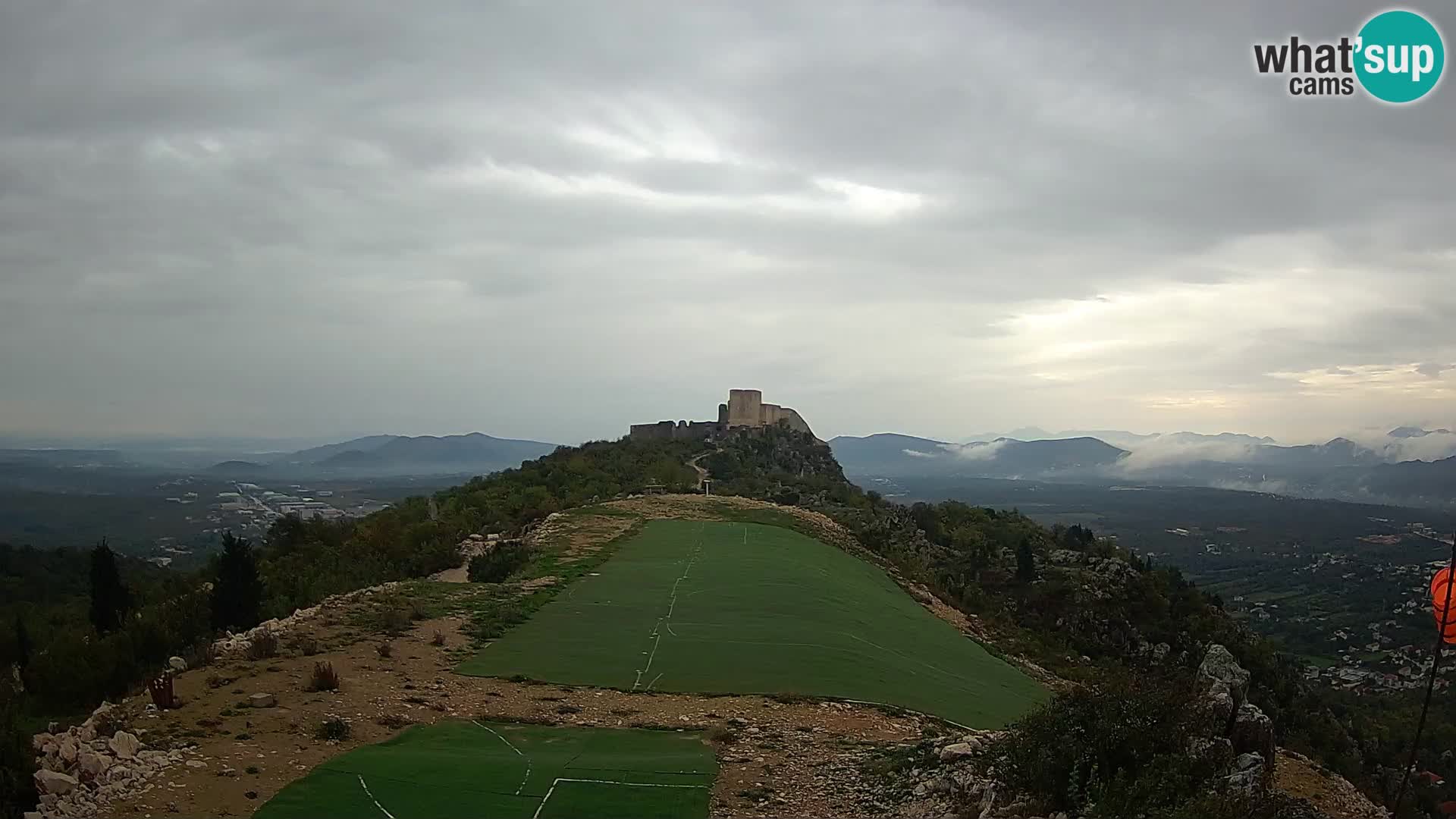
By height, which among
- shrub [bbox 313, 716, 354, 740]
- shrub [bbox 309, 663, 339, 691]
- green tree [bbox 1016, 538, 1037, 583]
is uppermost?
shrub [bbox 309, 663, 339, 691]

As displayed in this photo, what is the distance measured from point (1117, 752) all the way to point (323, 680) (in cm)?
928

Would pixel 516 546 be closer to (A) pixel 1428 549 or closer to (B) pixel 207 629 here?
(B) pixel 207 629

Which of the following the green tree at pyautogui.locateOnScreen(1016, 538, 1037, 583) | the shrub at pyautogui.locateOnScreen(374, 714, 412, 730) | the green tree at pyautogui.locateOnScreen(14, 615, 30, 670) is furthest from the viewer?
the green tree at pyautogui.locateOnScreen(1016, 538, 1037, 583)

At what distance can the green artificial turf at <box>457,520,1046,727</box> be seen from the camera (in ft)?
46.1

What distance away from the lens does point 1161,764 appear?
7141 millimetres

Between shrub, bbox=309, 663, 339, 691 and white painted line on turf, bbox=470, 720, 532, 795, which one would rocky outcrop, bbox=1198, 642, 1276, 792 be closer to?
white painted line on turf, bbox=470, 720, 532, 795

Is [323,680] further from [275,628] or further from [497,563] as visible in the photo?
[497,563]

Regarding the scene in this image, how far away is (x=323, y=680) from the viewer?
11.3 meters

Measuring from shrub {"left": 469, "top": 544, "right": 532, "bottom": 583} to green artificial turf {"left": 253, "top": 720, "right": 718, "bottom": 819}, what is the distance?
11.3 meters

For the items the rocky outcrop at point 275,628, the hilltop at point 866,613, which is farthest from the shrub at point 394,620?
the rocky outcrop at point 275,628

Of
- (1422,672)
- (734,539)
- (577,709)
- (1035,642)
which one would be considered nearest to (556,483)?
(734,539)

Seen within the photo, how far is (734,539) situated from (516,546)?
693 centimetres

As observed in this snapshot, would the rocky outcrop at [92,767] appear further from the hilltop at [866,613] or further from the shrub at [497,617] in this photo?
the shrub at [497,617]

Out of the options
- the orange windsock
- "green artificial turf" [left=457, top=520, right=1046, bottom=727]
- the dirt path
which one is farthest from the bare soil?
the dirt path
